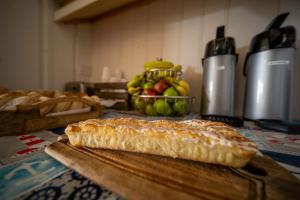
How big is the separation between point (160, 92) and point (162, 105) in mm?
82

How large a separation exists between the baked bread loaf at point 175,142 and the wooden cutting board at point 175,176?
17 millimetres

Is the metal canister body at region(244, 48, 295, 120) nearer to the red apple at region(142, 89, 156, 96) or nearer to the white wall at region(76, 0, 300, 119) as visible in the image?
the white wall at region(76, 0, 300, 119)

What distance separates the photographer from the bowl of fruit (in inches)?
27.5

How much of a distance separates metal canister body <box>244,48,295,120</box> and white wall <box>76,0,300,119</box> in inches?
8.2

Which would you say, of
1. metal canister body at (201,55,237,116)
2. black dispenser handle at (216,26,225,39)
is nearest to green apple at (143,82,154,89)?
metal canister body at (201,55,237,116)

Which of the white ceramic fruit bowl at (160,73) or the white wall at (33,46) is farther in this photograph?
the white wall at (33,46)

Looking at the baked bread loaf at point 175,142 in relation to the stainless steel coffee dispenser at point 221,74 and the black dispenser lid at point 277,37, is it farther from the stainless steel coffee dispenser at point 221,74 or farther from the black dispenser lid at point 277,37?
the black dispenser lid at point 277,37

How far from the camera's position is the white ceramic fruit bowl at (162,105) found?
693 mm

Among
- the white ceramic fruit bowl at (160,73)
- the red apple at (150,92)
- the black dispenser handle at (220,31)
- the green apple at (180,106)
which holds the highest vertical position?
the black dispenser handle at (220,31)

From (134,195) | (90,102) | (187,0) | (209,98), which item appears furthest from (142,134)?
(187,0)

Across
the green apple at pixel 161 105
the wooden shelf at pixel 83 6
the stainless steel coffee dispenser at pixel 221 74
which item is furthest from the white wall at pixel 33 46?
the stainless steel coffee dispenser at pixel 221 74

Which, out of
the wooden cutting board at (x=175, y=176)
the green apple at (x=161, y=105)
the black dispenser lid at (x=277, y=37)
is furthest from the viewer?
the green apple at (x=161, y=105)

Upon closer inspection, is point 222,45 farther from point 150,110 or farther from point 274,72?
point 150,110

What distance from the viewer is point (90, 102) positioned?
0.63 m
